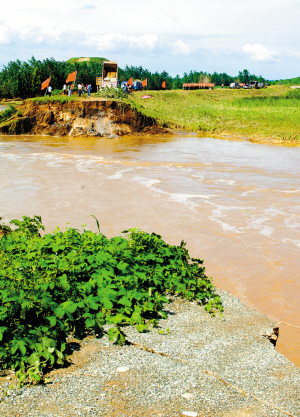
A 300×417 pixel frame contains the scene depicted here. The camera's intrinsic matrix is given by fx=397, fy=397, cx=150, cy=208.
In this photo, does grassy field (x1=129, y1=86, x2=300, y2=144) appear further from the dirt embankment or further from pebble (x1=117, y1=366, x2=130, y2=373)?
pebble (x1=117, y1=366, x2=130, y2=373)

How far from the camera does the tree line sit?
59662 mm

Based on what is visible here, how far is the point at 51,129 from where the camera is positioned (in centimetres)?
3262

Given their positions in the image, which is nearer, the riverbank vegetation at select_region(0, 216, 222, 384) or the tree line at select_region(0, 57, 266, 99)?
the riverbank vegetation at select_region(0, 216, 222, 384)

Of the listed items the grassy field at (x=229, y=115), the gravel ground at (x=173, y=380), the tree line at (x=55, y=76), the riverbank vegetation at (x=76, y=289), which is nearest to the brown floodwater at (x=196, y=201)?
the gravel ground at (x=173, y=380)

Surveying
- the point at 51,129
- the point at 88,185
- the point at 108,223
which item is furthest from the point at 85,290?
the point at 51,129

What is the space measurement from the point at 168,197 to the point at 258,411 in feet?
36.7

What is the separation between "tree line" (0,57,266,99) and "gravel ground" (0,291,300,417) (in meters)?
54.0

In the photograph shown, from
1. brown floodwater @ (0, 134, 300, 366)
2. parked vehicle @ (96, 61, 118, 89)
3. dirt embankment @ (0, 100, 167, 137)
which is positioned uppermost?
parked vehicle @ (96, 61, 118, 89)

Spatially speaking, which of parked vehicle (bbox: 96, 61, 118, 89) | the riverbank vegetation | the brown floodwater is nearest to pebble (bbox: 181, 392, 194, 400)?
the riverbank vegetation

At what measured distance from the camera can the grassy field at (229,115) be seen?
35.8 m

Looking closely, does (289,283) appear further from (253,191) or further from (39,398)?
(253,191)

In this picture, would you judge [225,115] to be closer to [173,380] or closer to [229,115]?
[229,115]

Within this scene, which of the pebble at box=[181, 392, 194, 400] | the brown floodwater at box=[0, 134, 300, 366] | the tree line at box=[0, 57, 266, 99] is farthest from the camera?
the tree line at box=[0, 57, 266, 99]

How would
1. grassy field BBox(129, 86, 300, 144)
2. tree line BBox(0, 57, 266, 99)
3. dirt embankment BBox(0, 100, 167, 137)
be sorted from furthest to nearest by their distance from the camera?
1. tree line BBox(0, 57, 266, 99)
2. grassy field BBox(129, 86, 300, 144)
3. dirt embankment BBox(0, 100, 167, 137)
